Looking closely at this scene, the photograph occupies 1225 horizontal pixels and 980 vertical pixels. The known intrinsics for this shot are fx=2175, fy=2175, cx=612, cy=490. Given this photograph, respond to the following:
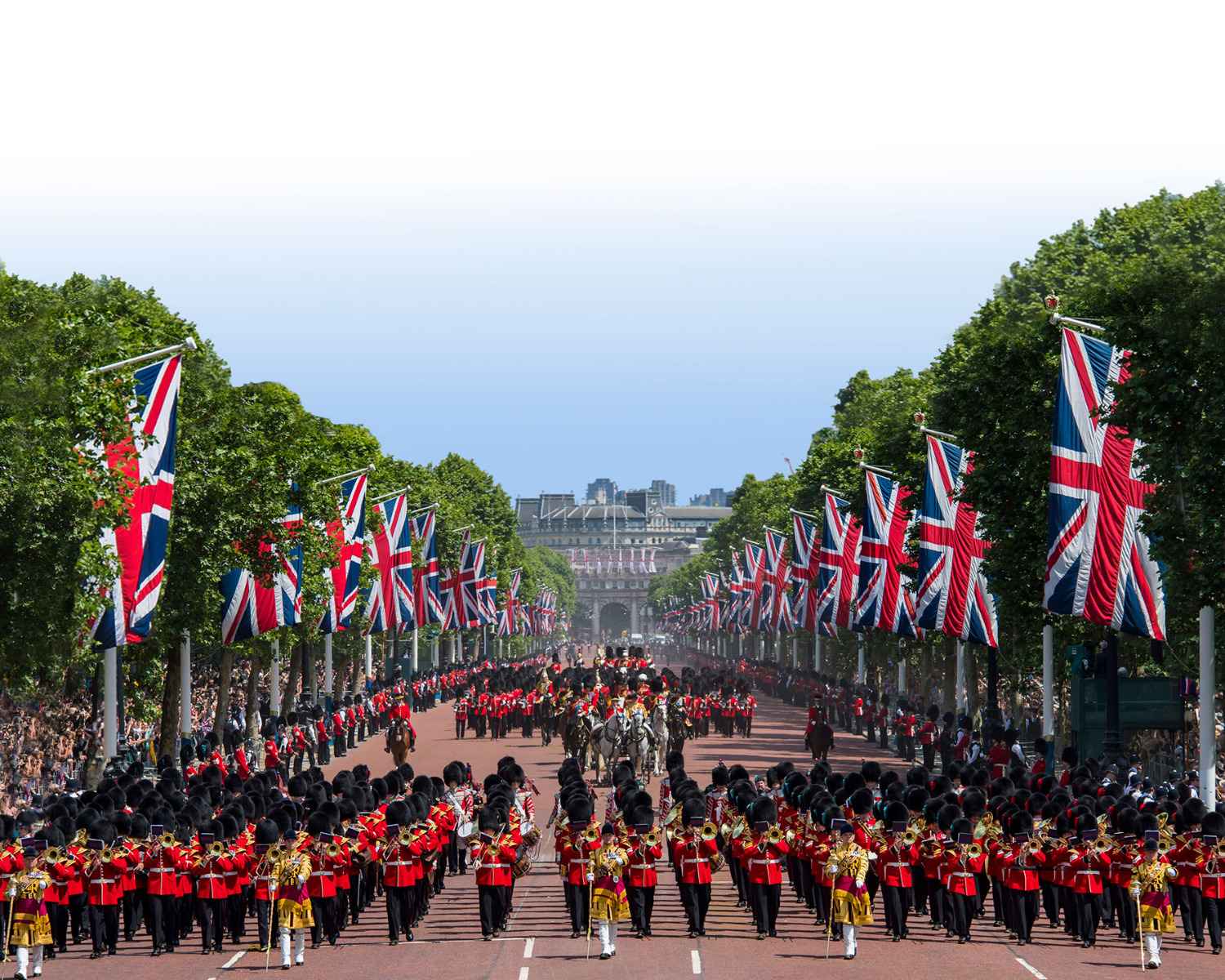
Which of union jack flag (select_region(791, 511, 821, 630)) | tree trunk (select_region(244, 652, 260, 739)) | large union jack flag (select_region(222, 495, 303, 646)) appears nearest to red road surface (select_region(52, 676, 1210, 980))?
large union jack flag (select_region(222, 495, 303, 646))

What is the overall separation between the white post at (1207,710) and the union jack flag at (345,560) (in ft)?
87.2

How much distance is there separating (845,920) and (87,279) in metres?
34.8

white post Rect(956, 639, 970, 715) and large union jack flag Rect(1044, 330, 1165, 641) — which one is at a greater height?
large union jack flag Rect(1044, 330, 1165, 641)

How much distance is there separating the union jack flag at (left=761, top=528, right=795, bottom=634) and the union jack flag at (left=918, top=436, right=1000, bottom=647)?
124 ft

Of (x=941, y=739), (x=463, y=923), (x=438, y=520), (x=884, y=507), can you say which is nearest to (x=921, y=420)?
(x=884, y=507)

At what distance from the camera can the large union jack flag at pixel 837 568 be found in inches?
2564

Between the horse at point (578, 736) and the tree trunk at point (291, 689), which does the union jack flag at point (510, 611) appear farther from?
the horse at point (578, 736)

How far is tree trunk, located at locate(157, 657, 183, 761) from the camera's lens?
168 feet

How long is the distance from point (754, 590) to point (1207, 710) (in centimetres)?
6637

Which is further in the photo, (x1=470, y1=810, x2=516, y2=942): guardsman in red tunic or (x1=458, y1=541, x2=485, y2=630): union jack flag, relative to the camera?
(x1=458, y1=541, x2=485, y2=630): union jack flag

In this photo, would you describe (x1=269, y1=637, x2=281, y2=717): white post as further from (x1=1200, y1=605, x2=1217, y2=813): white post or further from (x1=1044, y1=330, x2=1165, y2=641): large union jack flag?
(x1=1200, y1=605, x2=1217, y2=813): white post

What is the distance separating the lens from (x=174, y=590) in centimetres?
4788

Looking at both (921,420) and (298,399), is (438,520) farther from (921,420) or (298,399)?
(921,420)

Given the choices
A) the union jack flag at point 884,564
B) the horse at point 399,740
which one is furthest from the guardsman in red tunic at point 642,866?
the union jack flag at point 884,564
